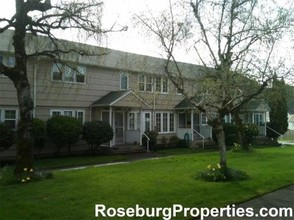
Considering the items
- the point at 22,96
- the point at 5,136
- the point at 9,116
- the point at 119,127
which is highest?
the point at 22,96

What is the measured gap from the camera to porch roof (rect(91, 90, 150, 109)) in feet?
85.0

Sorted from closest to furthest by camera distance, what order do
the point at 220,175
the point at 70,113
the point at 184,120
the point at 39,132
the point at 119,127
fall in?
the point at 220,175 → the point at 39,132 → the point at 70,113 → the point at 119,127 → the point at 184,120

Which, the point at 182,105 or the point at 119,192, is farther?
the point at 182,105

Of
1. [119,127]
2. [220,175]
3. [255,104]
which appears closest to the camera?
[220,175]

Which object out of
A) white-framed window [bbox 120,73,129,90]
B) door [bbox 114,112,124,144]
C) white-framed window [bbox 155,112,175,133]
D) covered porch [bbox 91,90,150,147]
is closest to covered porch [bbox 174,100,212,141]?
white-framed window [bbox 155,112,175,133]

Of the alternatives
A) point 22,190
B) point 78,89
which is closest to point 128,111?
point 78,89

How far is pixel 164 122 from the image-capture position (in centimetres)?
3297

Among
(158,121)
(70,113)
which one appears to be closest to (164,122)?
(158,121)

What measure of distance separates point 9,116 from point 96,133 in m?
4.99

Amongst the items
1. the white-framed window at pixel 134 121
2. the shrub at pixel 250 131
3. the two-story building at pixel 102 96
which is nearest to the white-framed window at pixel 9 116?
the two-story building at pixel 102 96

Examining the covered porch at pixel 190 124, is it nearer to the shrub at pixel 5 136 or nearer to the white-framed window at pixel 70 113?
the white-framed window at pixel 70 113

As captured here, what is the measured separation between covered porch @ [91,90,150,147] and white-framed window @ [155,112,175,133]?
5.81 ft

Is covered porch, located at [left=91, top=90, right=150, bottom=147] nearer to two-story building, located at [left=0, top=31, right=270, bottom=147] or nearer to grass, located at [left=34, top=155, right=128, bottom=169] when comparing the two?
two-story building, located at [left=0, top=31, right=270, bottom=147]

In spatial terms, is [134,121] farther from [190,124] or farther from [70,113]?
[190,124]
